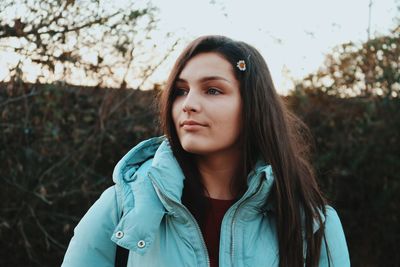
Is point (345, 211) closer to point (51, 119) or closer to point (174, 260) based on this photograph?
point (51, 119)

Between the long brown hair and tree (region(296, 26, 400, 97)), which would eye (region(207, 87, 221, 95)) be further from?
tree (region(296, 26, 400, 97))

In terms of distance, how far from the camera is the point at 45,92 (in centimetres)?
498

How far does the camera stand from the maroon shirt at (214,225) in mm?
2232

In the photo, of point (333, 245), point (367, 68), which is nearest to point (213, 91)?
point (333, 245)

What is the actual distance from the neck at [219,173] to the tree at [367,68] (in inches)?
155

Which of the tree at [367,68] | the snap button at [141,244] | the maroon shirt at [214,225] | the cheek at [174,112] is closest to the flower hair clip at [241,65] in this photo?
the cheek at [174,112]

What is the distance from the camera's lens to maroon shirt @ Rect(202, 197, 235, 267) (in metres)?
2.23

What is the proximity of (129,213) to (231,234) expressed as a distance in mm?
381

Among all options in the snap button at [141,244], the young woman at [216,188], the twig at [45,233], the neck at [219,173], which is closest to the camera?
the snap button at [141,244]

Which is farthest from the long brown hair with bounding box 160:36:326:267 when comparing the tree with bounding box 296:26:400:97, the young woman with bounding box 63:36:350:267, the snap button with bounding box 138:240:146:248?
the tree with bounding box 296:26:400:97

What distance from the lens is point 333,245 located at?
96.1 inches

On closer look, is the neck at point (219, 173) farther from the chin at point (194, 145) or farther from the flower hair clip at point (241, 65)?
the flower hair clip at point (241, 65)

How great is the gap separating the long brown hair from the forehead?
2 centimetres

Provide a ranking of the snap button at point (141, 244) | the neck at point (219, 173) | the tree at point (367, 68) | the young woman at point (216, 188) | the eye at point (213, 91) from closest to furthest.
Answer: the snap button at point (141, 244)
the young woman at point (216, 188)
the eye at point (213, 91)
the neck at point (219, 173)
the tree at point (367, 68)
